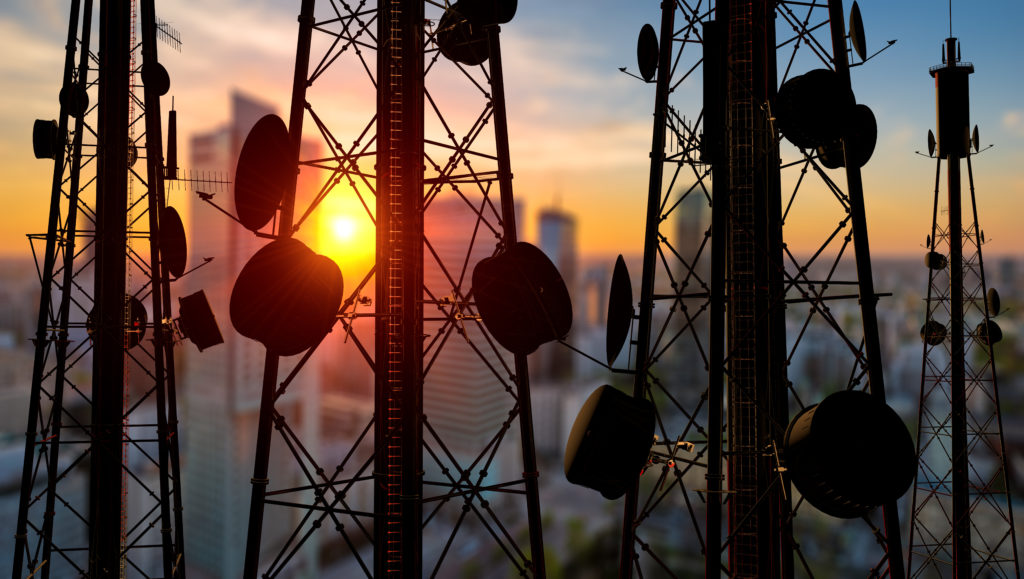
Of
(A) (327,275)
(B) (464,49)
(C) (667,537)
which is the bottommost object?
(C) (667,537)

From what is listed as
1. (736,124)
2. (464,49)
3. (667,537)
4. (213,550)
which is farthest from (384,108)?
(213,550)

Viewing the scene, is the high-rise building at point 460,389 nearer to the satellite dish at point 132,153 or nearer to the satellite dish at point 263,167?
the satellite dish at point 132,153

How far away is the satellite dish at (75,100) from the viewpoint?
10.6m

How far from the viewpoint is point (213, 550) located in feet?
88.0

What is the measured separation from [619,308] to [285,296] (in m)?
3.65

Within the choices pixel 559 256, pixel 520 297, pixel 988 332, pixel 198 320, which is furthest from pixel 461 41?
pixel 988 332

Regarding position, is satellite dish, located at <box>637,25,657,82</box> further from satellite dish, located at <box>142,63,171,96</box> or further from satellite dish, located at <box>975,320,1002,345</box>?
satellite dish, located at <box>975,320,1002,345</box>

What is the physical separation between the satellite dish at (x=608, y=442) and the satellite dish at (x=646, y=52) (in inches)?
180

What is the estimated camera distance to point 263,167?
7.71 m

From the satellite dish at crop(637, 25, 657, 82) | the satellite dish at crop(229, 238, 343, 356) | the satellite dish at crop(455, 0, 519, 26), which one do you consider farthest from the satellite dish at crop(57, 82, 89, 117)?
the satellite dish at crop(637, 25, 657, 82)

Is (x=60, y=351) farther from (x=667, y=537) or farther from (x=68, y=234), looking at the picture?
(x=667, y=537)

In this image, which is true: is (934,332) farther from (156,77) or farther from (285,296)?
(156,77)

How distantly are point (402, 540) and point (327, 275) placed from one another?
110 inches

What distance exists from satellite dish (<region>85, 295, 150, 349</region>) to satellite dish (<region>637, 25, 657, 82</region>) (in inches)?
313
